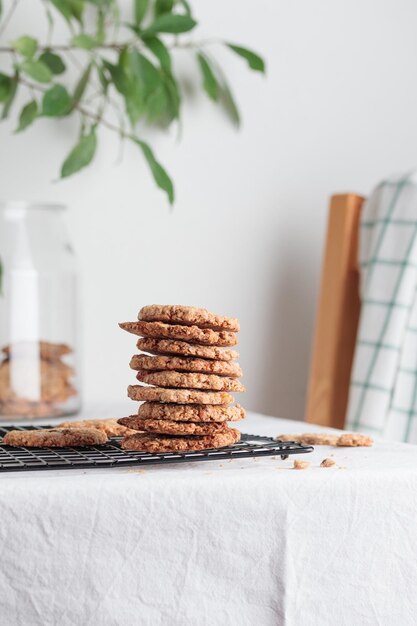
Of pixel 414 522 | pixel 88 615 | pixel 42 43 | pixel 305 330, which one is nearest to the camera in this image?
pixel 88 615

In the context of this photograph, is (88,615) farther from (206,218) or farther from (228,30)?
(228,30)

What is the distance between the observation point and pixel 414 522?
88 cm

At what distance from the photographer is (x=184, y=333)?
898 mm

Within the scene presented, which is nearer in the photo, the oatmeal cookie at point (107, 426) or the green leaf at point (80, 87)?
the oatmeal cookie at point (107, 426)

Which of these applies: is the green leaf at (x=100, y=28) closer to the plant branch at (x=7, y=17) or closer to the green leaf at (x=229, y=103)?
the plant branch at (x=7, y=17)

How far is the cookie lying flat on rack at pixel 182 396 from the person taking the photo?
0.88 metres

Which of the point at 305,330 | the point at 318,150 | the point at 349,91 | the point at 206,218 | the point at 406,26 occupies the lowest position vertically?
the point at 305,330

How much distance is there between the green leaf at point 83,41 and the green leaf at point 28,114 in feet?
0.45

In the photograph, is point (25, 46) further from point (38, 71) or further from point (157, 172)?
point (157, 172)

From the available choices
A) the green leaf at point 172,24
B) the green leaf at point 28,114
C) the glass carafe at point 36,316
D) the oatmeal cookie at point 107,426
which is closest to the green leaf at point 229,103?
the green leaf at point 172,24

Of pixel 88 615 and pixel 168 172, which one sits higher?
pixel 168 172

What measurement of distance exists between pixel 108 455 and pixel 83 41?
1.04 m

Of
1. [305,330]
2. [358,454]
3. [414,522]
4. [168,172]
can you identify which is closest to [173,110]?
[168,172]

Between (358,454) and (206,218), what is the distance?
3.63ft
